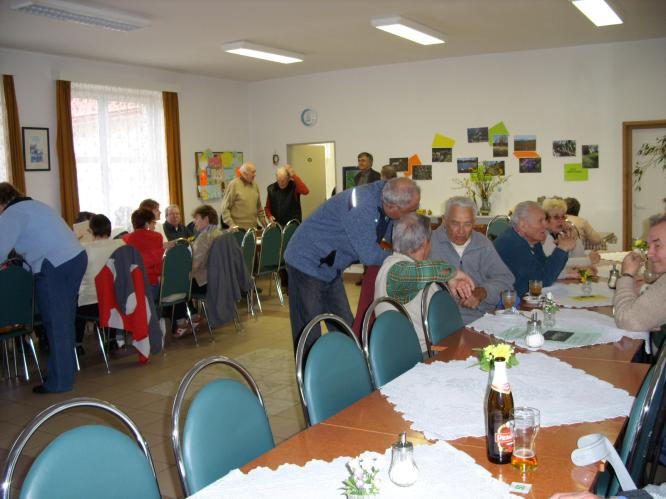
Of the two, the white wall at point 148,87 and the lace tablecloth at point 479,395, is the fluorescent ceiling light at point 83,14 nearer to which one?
the white wall at point 148,87

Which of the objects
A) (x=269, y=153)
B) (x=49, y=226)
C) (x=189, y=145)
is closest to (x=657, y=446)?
(x=49, y=226)

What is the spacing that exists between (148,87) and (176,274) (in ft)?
14.1

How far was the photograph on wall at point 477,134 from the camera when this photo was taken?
9094mm

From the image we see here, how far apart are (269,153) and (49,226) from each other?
6.55m

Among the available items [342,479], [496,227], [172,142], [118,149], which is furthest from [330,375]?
[172,142]

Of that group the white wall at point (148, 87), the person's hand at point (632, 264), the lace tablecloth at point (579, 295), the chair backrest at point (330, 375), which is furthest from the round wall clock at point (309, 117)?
the chair backrest at point (330, 375)

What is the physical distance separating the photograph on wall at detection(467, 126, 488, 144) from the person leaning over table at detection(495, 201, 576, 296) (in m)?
4.95

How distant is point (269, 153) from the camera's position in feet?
36.0

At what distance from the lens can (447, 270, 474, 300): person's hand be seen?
11.6ft

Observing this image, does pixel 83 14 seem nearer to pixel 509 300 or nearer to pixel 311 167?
pixel 509 300

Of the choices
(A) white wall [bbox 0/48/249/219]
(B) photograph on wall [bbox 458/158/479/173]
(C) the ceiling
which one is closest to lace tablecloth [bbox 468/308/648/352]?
(C) the ceiling

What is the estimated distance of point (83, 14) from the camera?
19.1ft

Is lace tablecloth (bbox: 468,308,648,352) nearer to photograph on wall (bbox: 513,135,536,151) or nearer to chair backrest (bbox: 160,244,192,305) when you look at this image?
chair backrest (bbox: 160,244,192,305)

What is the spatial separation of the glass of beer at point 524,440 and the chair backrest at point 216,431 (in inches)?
28.6
